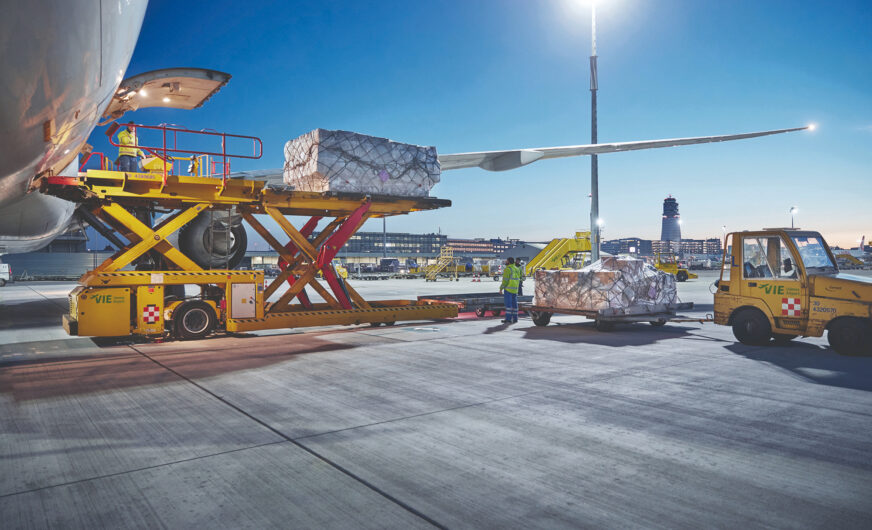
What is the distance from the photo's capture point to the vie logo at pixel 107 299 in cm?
972

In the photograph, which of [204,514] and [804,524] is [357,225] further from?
[804,524]

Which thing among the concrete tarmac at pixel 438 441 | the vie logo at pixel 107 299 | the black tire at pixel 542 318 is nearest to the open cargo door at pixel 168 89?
the vie logo at pixel 107 299

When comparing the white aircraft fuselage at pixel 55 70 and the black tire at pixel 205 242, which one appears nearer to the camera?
Answer: the white aircraft fuselage at pixel 55 70

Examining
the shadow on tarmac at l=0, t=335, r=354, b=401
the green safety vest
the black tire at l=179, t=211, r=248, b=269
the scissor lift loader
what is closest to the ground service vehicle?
the green safety vest

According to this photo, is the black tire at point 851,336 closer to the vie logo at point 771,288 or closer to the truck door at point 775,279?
Result: the truck door at point 775,279

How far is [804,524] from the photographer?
3.04 meters

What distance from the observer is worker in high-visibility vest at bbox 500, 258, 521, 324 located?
13.2m

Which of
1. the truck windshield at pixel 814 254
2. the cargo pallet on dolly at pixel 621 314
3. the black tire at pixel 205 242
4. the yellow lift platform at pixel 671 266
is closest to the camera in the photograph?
the truck windshield at pixel 814 254

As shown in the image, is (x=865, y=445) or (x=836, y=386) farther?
(x=836, y=386)

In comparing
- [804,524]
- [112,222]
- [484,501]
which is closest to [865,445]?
[804,524]

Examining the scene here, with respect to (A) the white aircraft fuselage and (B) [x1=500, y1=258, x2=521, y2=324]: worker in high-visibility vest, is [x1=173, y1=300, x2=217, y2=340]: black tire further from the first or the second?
(B) [x1=500, y1=258, x2=521, y2=324]: worker in high-visibility vest

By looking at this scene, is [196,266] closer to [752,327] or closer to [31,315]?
[31,315]

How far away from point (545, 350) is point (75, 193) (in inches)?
365

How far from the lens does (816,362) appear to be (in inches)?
316
